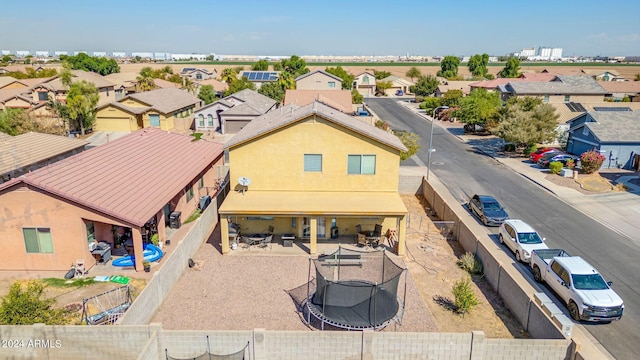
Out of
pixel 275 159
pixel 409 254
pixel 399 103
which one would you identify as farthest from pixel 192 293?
pixel 399 103

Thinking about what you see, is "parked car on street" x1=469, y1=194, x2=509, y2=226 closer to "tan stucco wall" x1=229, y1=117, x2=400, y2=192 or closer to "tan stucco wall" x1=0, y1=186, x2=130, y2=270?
"tan stucco wall" x1=229, y1=117, x2=400, y2=192

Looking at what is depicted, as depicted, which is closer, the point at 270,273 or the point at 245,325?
the point at 245,325

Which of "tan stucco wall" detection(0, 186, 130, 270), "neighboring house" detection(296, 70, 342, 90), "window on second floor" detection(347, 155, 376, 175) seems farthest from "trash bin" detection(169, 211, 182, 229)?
"neighboring house" detection(296, 70, 342, 90)

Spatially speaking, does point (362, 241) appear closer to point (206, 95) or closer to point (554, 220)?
point (554, 220)

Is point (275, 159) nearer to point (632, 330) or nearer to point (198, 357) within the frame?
point (198, 357)

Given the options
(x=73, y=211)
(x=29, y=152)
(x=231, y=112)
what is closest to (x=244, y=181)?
(x=73, y=211)

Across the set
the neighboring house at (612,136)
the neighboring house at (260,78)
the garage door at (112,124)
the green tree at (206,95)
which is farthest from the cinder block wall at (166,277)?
the neighboring house at (260,78)
